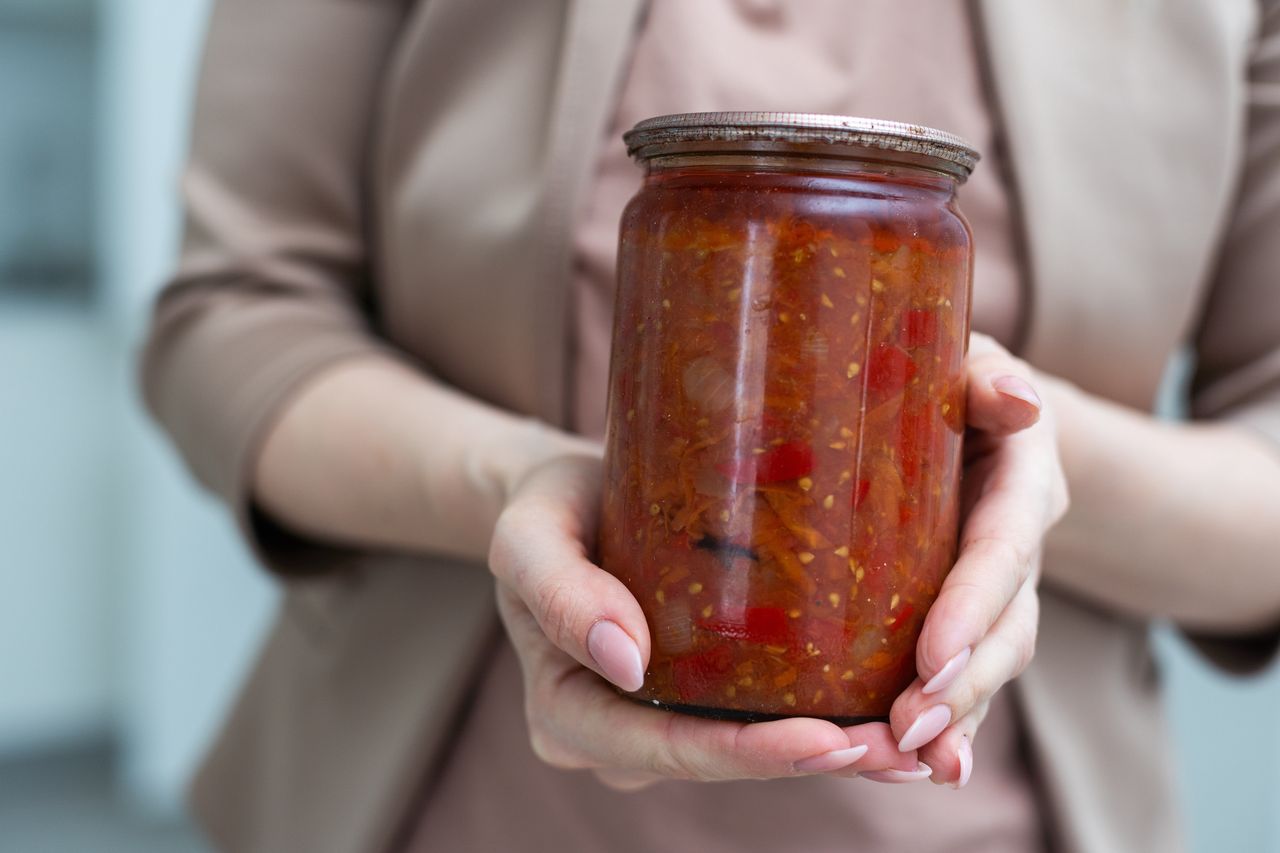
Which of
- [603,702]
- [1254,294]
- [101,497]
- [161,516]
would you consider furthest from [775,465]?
[101,497]

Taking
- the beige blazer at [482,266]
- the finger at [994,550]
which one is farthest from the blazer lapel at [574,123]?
the finger at [994,550]

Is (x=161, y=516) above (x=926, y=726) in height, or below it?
below

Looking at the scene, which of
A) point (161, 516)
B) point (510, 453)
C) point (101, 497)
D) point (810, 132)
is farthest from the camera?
point (101, 497)

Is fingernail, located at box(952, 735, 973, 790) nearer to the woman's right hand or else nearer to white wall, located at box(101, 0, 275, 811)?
the woman's right hand

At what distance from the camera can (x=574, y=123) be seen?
0.65 meters

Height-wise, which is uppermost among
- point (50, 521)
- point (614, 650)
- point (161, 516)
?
point (614, 650)

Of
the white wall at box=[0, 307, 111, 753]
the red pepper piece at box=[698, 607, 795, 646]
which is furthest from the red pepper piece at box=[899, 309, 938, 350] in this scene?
the white wall at box=[0, 307, 111, 753]

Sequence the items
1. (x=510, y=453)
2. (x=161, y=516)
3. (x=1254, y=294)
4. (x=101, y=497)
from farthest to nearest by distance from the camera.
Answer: (x=101, y=497) < (x=161, y=516) < (x=1254, y=294) < (x=510, y=453)

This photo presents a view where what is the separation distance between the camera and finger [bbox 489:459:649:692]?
0.44 metres

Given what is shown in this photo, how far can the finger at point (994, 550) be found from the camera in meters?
0.44

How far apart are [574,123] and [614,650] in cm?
33

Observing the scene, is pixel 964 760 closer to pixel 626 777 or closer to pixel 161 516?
pixel 626 777

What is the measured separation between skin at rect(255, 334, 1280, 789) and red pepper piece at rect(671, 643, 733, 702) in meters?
0.01

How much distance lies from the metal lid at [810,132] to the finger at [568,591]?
0.16 metres
